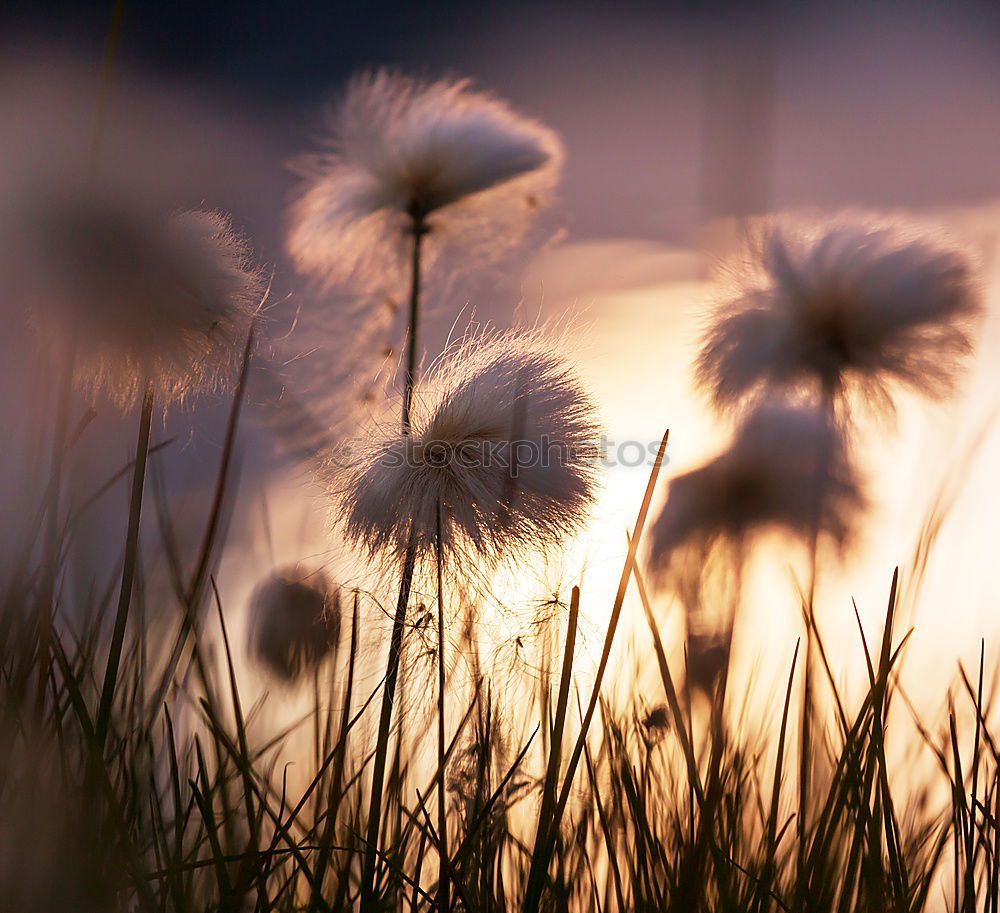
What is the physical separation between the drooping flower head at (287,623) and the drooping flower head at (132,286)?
51 centimetres

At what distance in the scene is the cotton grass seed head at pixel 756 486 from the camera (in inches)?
81.7

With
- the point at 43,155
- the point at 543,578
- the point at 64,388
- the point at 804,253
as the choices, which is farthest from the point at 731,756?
the point at 43,155

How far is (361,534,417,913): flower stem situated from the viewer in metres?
0.72

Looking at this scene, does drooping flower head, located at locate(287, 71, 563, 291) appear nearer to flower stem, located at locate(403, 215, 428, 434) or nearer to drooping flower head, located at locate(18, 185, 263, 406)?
flower stem, located at locate(403, 215, 428, 434)

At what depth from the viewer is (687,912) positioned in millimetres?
630

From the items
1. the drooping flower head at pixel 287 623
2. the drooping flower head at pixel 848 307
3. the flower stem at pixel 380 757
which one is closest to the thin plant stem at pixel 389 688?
the flower stem at pixel 380 757

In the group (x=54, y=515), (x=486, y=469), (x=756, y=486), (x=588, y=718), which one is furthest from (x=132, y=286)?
(x=756, y=486)

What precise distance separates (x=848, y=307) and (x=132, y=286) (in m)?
1.48

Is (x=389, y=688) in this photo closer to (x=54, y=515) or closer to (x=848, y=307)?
(x=54, y=515)

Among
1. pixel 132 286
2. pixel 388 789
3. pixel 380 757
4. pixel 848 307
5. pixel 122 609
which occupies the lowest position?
pixel 388 789

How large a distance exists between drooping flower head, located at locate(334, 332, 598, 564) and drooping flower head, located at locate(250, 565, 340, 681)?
0.43 m

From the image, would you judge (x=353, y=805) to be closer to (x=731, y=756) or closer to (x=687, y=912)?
(x=687, y=912)

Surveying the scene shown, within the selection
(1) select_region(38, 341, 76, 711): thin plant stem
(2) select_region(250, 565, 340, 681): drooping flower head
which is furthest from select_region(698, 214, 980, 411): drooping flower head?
(1) select_region(38, 341, 76, 711): thin plant stem

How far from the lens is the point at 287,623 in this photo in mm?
2256
